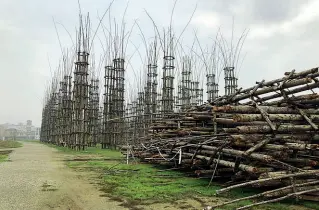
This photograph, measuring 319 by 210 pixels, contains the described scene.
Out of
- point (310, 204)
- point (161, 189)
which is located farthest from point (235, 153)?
point (161, 189)

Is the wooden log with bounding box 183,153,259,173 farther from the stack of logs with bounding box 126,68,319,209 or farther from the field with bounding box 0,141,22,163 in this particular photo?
the field with bounding box 0,141,22,163

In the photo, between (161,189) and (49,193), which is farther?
(161,189)

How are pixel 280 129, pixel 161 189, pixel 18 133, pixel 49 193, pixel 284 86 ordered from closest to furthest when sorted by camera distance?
1. pixel 280 129
2. pixel 49 193
3. pixel 161 189
4. pixel 284 86
5. pixel 18 133

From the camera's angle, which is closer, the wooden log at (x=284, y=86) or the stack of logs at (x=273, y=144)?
the stack of logs at (x=273, y=144)

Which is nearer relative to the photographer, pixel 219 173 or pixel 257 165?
pixel 257 165

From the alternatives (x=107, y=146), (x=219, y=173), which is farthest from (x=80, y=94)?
(x=219, y=173)

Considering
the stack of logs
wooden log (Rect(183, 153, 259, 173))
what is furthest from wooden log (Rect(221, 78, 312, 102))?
wooden log (Rect(183, 153, 259, 173))

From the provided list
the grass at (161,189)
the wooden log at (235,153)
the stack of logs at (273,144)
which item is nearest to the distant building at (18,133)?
the grass at (161,189)

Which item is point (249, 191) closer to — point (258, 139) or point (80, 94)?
point (258, 139)

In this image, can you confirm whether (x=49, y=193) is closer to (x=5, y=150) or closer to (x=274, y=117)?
(x=274, y=117)

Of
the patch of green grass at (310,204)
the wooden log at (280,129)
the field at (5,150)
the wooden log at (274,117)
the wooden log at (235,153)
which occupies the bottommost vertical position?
the patch of green grass at (310,204)

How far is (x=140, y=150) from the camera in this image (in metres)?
13.4

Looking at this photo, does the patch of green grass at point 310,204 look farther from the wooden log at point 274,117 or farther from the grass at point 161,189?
the wooden log at point 274,117

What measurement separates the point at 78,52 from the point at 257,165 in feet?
58.5
